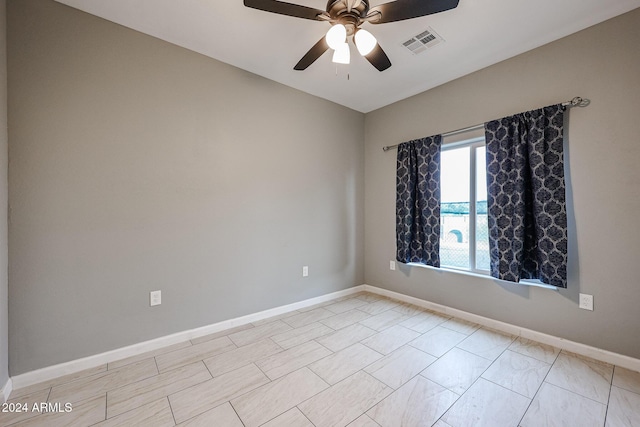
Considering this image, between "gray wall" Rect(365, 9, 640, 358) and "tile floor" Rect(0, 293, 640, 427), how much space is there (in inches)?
11.1

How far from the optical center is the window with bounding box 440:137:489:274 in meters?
2.73

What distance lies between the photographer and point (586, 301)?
2068 millimetres

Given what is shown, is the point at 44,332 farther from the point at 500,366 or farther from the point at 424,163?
the point at 424,163

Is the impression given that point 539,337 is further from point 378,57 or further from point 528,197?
point 378,57

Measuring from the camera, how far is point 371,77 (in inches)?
112

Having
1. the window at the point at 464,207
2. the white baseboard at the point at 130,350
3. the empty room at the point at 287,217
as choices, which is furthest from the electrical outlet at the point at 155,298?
the window at the point at 464,207

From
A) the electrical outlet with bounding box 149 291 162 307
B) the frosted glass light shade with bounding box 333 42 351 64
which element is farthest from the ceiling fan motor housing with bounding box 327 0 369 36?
the electrical outlet with bounding box 149 291 162 307

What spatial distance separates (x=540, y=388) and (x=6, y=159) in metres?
3.72

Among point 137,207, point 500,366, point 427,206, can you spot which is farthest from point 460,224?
point 137,207

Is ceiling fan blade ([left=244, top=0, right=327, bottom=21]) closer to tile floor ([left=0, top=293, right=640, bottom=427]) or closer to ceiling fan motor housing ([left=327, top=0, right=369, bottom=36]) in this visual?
ceiling fan motor housing ([left=327, top=0, right=369, bottom=36])

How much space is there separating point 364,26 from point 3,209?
2791mm

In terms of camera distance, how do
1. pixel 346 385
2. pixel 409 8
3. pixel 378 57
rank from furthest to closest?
pixel 378 57 < pixel 346 385 < pixel 409 8

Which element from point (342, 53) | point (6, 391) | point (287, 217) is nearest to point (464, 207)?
point (287, 217)

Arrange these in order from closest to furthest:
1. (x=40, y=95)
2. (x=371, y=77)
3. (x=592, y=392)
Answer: (x=592, y=392), (x=40, y=95), (x=371, y=77)
